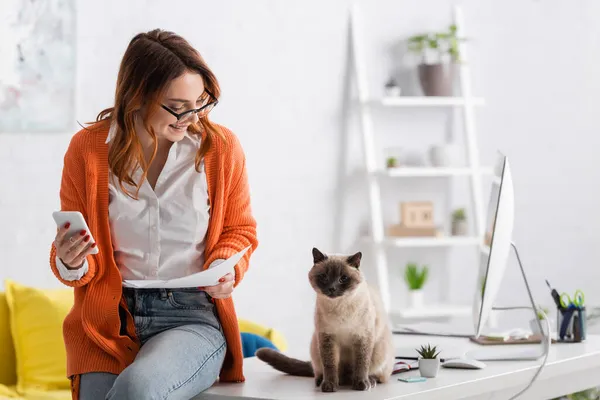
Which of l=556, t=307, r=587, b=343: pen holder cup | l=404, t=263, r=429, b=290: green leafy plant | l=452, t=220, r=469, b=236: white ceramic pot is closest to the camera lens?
l=556, t=307, r=587, b=343: pen holder cup

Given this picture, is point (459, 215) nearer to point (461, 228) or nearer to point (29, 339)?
point (461, 228)

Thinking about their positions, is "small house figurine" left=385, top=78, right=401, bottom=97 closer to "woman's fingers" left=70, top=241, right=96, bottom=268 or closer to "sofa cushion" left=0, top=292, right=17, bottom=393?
"sofa cushion" left=0, top=292, right=17, bottom=393

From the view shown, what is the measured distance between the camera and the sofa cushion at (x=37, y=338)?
284 centimetres

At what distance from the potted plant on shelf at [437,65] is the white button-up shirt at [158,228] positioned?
2590 millimetres

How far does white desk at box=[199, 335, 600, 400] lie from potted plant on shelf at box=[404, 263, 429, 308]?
186 cm

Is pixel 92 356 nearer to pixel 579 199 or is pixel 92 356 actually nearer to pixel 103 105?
pixel 103 105

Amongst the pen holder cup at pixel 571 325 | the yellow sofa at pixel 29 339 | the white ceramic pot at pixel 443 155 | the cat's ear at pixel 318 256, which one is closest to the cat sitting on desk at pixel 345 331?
the cat's ear at pixel 318 256

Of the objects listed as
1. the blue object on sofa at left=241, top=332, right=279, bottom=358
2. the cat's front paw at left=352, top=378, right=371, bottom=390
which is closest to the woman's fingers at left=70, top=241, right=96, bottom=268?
the cat's front paw at left=352, top=378, right=371, bottom=390

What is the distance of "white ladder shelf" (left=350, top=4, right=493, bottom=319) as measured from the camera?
4.12 metres

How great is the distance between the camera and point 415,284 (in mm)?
4203

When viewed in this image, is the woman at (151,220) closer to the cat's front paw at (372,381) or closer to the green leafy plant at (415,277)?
the cat's front paw at (372,381)

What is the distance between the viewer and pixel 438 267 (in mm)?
4488

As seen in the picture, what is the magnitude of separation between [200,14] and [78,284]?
2.21 m

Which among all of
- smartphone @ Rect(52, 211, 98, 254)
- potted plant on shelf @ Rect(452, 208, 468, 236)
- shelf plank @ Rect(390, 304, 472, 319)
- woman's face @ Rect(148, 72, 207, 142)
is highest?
woman's face @ Rect(148, 72, 207, 142)
